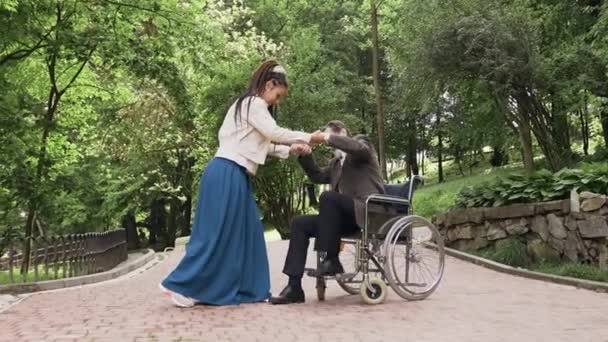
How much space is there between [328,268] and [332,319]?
86 centimetres

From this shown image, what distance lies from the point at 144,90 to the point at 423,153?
72.0 ft

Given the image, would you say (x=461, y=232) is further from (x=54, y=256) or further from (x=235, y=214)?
(x=235, y=214)

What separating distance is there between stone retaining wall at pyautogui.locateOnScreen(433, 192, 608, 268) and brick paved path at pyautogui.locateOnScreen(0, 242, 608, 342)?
205 centimetres

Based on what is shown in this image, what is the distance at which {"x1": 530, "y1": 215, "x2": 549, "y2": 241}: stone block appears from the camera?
32.6 ft

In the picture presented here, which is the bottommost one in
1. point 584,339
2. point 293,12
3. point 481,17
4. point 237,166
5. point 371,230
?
point 584,339

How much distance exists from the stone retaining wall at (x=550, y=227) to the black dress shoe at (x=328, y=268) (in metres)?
4.42

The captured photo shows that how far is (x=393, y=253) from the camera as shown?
5.74 meters

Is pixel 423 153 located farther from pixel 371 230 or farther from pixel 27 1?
pixel 371 230

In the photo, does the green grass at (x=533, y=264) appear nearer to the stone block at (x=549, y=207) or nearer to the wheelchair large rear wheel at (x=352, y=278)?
the stone block at (x=549, y=207)

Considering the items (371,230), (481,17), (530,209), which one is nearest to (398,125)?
(481,17)

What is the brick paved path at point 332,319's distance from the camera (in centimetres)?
436

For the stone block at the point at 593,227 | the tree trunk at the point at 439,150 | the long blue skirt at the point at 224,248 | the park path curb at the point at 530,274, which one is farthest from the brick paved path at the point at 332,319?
the tree trunk at the point at 439,150

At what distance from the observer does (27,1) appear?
1084 cm

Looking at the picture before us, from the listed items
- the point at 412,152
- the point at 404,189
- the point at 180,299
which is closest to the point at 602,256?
the point at 404,189
